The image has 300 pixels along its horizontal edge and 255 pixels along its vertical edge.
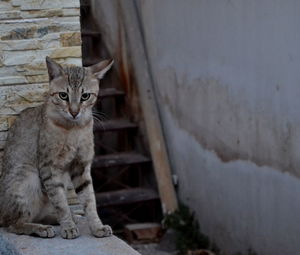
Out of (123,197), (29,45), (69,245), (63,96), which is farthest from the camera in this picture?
(123,197)

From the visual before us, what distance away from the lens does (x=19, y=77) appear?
185 inches

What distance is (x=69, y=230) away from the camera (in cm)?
432

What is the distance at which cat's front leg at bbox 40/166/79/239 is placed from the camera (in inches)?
171

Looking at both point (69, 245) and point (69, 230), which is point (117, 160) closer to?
point (69, 230)

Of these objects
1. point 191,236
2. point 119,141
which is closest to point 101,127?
point 119,141

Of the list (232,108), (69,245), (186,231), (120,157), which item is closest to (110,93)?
(120,157)

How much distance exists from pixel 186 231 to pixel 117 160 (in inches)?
32.9

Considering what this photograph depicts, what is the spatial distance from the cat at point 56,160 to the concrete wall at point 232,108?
1216mm

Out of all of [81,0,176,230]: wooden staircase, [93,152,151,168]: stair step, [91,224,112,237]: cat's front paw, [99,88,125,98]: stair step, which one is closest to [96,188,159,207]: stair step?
[81,0,176,230]: wooden staircase

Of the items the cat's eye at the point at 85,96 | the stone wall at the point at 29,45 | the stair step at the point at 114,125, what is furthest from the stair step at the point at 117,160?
the cat's eye at the point at 85,96

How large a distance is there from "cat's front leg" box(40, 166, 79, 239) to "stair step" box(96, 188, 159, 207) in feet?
6.89

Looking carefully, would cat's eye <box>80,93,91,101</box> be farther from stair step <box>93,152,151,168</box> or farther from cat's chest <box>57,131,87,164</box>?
stair step <box>93,152,151,168</box>

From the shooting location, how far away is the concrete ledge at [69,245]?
412 cm

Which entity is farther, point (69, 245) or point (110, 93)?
point (110, 93)
